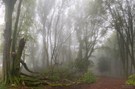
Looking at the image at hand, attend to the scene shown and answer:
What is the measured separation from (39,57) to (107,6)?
3017cm

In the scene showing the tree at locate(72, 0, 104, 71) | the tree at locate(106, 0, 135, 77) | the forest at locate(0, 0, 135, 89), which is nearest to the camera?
the forest at locate(0, 0, 135, 89)

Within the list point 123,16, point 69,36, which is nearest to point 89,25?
point 69,36

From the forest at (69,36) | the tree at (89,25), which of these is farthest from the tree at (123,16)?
the tree at (89,25)

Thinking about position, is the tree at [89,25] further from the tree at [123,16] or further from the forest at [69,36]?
the tree at [123,16]

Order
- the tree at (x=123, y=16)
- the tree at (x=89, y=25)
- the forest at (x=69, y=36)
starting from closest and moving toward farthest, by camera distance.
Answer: the forest at (x=69, y=36)
the tree at (x=123, y=16)
the tree at (x=89, y=25)

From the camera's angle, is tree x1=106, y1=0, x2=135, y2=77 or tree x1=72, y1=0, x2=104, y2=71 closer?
tree x1=106, y1=0, x2=135, y2=77

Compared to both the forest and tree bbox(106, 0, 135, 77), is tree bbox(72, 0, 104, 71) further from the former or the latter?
tree bbox(106, 0, 135, 77)

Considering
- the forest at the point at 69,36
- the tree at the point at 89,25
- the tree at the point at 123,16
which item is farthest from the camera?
the tree at the point at 89,25

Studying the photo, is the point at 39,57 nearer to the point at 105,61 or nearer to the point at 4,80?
the point at 105,61

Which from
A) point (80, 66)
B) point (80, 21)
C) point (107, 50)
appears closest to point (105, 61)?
point (107, 50)

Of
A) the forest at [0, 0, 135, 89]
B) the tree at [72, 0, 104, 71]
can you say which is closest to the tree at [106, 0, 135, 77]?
the forest at [0, 0, 135, 89]

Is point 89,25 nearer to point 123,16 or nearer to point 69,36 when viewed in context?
point 69,36

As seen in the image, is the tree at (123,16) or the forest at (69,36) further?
the tree at (123,16)

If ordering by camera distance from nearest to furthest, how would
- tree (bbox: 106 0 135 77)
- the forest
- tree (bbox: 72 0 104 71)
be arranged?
the forest, tree (bbox: 106 0 135 77), tree (bbox: 72 0 104 71)
